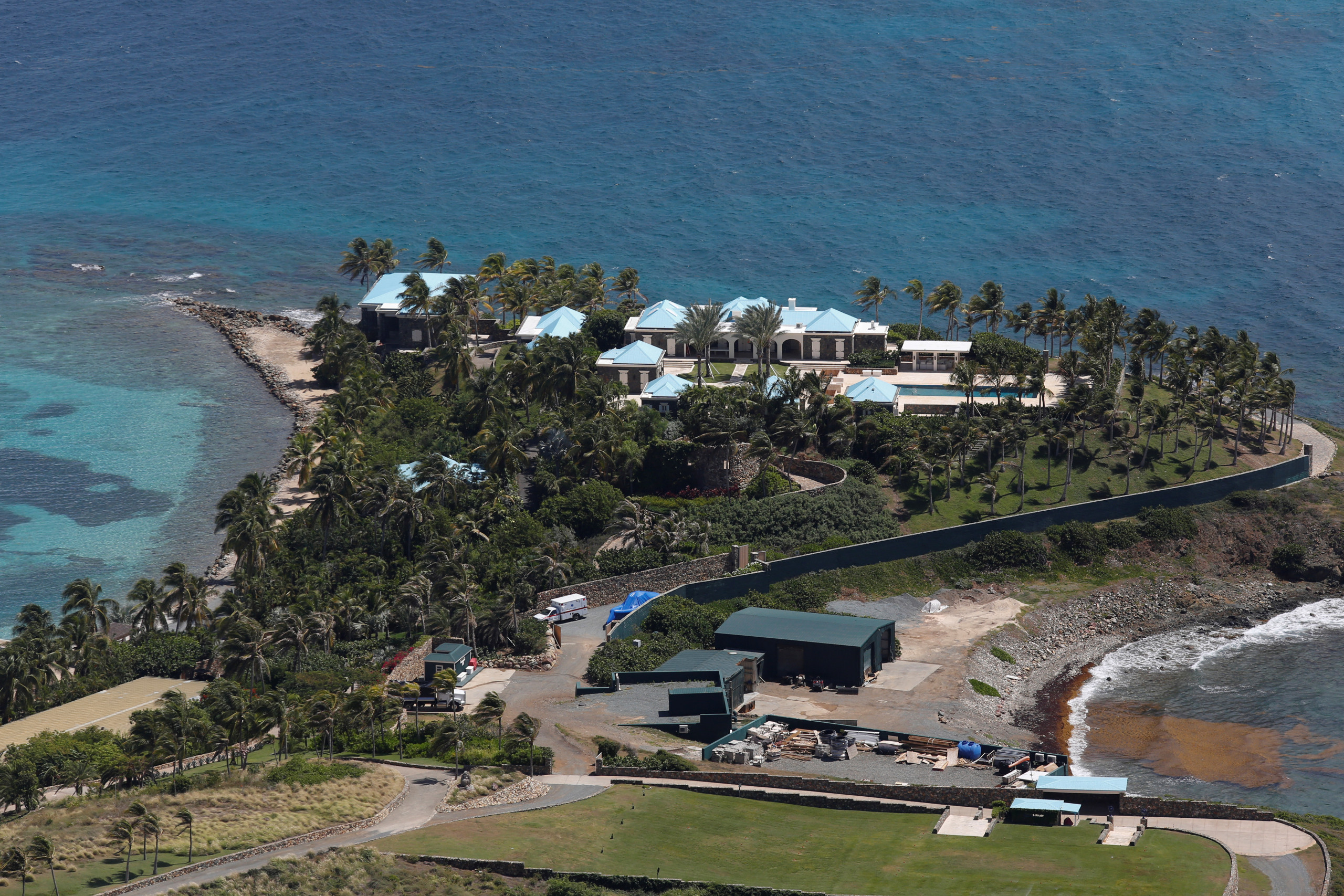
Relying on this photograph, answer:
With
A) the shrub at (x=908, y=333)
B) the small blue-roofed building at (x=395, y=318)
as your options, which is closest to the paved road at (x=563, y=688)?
the shrub at (x=908, y=333)

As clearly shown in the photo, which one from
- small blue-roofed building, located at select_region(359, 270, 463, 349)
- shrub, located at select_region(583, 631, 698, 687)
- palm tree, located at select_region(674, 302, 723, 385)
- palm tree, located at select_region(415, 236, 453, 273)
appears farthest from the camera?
palm tree, located at select_region(415, 236, 453, 273)

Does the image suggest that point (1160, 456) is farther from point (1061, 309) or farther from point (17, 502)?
point (17, 502)

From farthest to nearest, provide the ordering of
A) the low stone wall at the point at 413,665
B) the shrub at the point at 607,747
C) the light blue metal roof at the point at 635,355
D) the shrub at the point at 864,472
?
the light blue metal roof at the point at 635,355, the shrub at the point at 864,472, the low stone wall at the point at 413,665, the shrub at the point at 607,747

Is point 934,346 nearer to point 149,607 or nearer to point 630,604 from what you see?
point 630,604

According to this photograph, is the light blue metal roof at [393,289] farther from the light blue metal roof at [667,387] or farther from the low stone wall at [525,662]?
the low stone wall at [525,662]

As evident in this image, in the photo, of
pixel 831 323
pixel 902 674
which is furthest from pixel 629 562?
pixel 831 323

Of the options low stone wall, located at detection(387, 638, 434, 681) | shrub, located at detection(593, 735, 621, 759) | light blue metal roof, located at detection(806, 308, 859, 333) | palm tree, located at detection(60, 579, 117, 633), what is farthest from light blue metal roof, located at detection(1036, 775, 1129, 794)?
light blue metal roof, located at detection(806, 308, 859, 333)

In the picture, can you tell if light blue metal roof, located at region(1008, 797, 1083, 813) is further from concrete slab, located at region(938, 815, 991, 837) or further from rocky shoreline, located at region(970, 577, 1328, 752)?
rocky shoreline, located at region(970, 577, 1328, 752)
